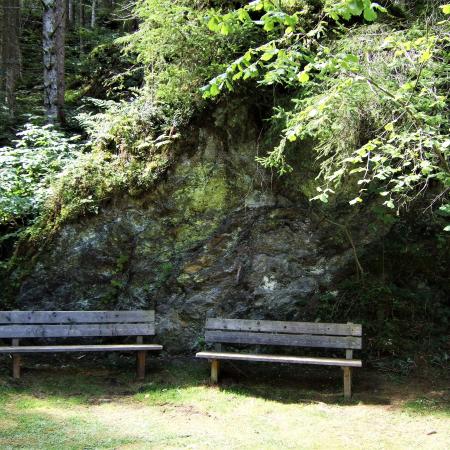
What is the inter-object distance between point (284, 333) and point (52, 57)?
869 cm

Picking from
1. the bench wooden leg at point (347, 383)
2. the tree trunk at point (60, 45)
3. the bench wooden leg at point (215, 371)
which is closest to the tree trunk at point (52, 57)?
the tree trunk at point (60, 45)

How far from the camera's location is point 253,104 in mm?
7379

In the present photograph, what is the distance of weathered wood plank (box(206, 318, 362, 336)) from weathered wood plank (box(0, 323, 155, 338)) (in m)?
0.97

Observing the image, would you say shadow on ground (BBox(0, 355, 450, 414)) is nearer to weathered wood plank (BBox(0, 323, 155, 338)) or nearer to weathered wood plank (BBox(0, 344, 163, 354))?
weathered wood plank (BBox(0, 344, 163, 354))

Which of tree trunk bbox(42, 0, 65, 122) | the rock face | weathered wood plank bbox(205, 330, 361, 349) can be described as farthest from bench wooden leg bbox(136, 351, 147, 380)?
tree trunk bbox(42, 0, 65, 122)

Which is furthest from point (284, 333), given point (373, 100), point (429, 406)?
point (373, 100)

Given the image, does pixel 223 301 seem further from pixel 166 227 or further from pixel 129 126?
pixel 129 126

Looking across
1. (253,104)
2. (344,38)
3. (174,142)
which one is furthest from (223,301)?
(344,38)

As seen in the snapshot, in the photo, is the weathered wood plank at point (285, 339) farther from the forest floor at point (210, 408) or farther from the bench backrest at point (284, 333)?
the forest floor at point (210, 408)

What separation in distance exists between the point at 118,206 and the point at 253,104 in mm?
2617

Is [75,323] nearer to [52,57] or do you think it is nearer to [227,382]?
[227,382]

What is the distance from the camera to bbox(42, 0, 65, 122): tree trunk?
11.1 metres

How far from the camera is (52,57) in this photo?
11258mm

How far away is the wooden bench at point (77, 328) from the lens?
610 centimetres
